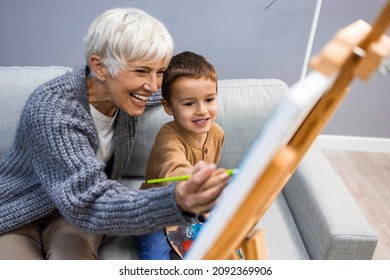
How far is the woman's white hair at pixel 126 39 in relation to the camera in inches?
43.7

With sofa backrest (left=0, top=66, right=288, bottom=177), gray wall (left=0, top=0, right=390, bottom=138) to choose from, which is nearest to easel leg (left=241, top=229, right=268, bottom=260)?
sofa backrest (left=0, top=66, right=288, bottom=177)

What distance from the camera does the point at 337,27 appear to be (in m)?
2.35

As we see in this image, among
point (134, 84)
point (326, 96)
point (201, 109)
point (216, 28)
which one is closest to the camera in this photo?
point (326, 96)

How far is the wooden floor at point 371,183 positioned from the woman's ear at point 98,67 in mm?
1498

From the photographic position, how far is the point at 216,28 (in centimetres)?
229

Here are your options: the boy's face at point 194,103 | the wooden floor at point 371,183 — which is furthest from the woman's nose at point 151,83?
the wooden floor at point 371,183

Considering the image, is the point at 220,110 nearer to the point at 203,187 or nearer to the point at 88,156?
the point at 88,156

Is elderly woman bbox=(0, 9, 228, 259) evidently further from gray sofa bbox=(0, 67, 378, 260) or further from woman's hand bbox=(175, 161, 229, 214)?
gray sofa bbox=(0, 67, 378, 260)

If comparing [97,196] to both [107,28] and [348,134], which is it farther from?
[348,134]

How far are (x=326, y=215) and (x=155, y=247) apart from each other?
542 mm

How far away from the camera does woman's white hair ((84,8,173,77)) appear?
1.11 m

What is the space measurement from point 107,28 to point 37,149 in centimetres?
38

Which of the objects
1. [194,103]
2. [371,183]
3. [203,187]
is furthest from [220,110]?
[371,183]

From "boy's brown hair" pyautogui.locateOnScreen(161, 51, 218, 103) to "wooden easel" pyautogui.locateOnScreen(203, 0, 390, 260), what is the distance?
616 millimetres
